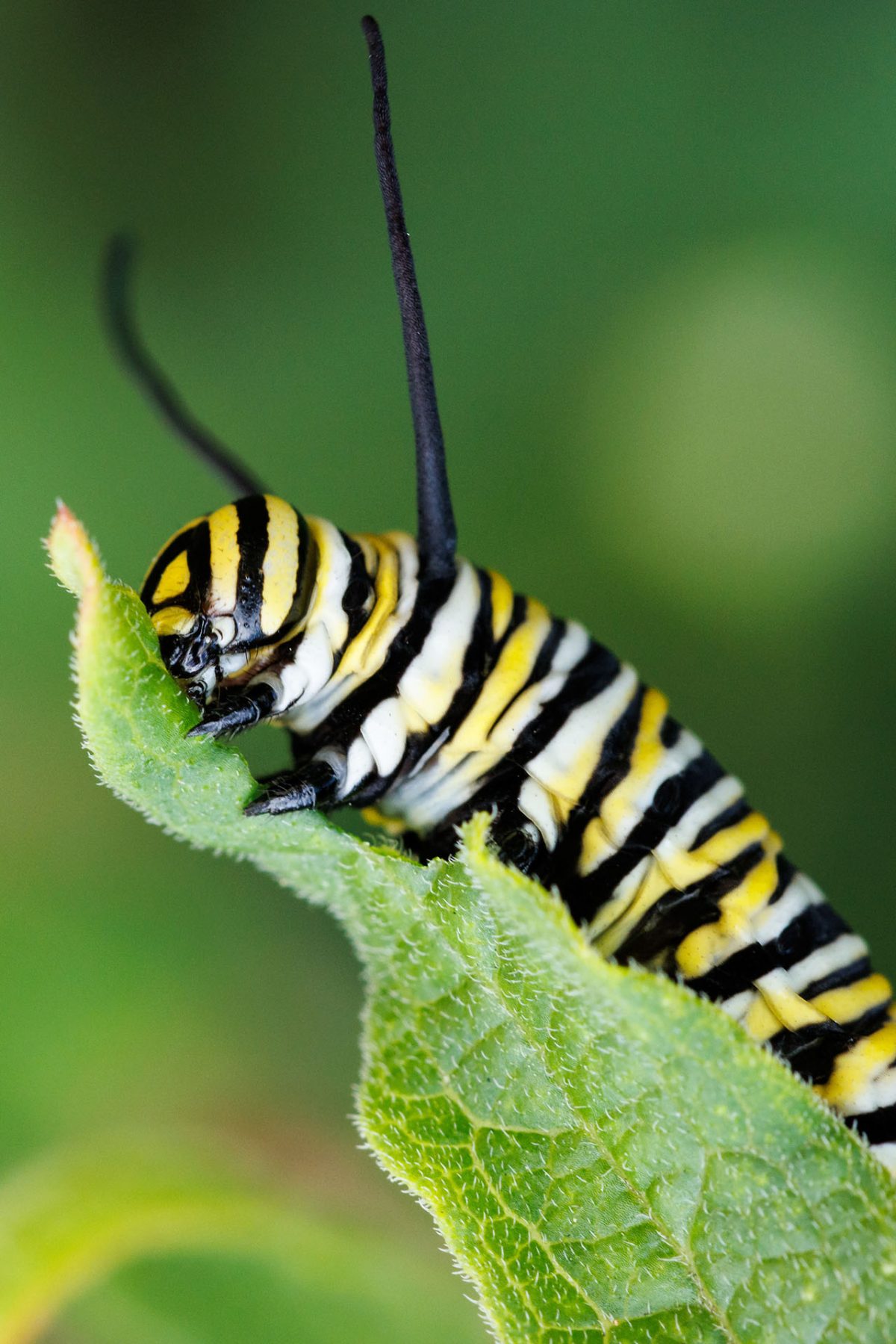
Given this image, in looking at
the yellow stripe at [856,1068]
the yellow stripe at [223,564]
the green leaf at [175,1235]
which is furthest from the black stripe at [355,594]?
the yellow stripe at [856,1068]

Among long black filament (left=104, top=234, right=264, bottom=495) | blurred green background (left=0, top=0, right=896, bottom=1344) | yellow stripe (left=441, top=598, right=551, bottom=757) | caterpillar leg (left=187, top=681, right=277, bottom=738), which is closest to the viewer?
caterpillar leg (left=187, top=681, right=277, bottom=738)

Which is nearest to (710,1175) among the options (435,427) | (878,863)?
(435,427)

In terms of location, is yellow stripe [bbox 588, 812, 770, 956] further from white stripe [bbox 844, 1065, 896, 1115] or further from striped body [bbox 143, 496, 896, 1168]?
white stripe [bbox 844, 1065, 896, 1115]

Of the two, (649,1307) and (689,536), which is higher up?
(689,536)

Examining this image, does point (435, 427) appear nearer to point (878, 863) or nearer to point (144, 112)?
point (878, 863)

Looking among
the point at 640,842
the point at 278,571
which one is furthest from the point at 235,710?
the point at 640,842

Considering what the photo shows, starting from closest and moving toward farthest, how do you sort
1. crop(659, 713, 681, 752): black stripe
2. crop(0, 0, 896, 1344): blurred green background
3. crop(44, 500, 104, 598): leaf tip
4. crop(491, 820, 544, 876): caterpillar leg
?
crop(44, 500, 104, 598): leaf tip
crop(491, 820, 544, 876): caterpillar leg
crop(659, 713, 681, 752): black stripe
crop(0, 0, 896, 1344): blurred green background

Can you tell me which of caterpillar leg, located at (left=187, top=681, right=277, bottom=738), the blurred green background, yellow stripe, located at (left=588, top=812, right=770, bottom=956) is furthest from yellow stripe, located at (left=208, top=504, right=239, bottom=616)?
the blurred green background
